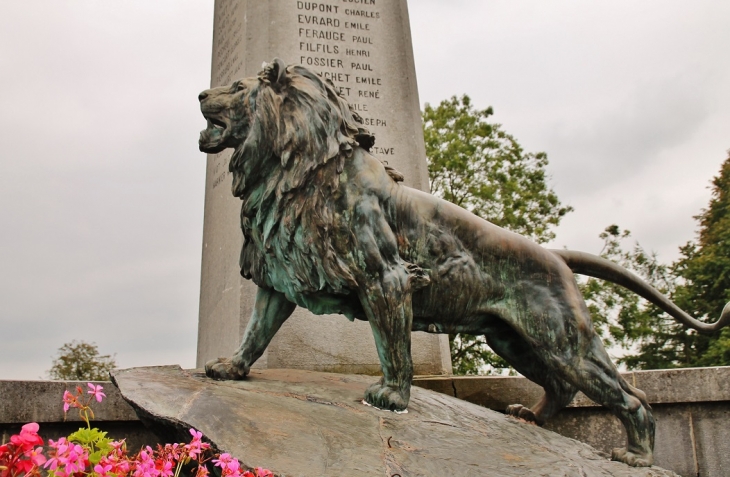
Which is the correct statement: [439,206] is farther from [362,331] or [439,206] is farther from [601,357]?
[362,331]

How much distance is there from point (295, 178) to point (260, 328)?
95cm

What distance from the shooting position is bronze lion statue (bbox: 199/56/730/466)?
3.82 m

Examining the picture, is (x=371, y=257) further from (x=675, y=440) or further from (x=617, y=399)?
(x=675, y=440)

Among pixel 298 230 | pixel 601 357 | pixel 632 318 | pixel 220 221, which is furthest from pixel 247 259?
pixel 632 318

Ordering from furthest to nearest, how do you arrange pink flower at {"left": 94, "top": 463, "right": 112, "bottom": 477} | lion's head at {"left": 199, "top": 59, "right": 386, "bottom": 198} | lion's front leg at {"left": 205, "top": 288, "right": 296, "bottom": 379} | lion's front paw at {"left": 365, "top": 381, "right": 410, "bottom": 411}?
lion's front leg at {"left": 205, "top": 288, "right": 296, "bottom": 379}, lion's head at {"left": 199, "top": 59, "right": 386, "bottom": 198}, lion's front paw at {"left": 365, "top": 381, "right": 410, "bottom": 411}, pink flower at {"left": 94, "top": 463, "right": 112, "bottom": 477}

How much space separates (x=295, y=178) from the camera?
12.6ft

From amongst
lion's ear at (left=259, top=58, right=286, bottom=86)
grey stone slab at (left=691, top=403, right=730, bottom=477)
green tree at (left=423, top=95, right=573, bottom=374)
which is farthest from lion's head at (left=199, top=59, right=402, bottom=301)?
green tree at (left=423, top=95, right=573, bottom=374)

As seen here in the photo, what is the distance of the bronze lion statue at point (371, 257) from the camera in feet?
12.5

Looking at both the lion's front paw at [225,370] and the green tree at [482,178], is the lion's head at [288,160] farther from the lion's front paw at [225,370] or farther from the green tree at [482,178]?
the green tree at [482,178]

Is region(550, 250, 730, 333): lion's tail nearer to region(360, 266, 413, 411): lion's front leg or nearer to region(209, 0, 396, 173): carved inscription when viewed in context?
region(360, 266, 413, 411): lion's front leg

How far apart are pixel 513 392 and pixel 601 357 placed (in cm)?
175

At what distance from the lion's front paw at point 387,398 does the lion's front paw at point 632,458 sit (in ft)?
4.04

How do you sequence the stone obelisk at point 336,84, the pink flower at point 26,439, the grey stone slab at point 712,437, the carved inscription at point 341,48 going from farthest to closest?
the carved inscription at point 341,48 < the stone obelisk at point 336,84 < the grey stone slab at point 712,437 < the pink flower at point 26,439

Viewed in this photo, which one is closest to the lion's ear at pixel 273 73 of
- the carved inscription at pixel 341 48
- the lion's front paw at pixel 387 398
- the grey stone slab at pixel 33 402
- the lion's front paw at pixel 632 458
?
the lion's front paw at pixel 387 398
